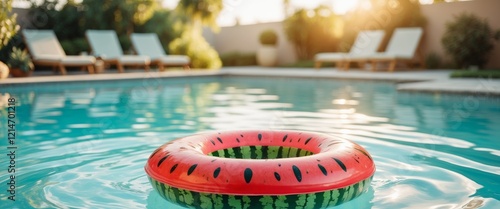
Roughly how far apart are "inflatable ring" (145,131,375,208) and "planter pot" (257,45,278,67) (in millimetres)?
15127

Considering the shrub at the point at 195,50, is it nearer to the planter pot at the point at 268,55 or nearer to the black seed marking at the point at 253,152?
the planter pot at the point at 268,55

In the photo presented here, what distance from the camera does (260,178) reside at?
240 centimetres

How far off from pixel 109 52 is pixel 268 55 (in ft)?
20.9

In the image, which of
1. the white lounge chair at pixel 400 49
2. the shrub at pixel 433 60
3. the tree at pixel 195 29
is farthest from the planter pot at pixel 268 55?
the shrub at pixel 433 60

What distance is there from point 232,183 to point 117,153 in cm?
230

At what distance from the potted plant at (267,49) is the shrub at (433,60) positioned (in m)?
5.61

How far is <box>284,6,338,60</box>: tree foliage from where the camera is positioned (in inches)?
653

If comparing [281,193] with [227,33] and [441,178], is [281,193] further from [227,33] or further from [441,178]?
[227,33]

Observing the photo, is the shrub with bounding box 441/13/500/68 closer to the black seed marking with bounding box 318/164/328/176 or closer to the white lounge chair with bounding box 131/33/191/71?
the white lounge chair with bounding box 131/33/191/71

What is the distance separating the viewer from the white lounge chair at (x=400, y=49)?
41.7 ft

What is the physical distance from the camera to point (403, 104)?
7.70 m

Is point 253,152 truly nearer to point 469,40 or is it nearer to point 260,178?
point 260,178

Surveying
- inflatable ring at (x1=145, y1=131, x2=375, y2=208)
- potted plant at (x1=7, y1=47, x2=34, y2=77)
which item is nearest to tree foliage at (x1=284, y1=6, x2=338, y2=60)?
potted plant at (x1=7, y1=47, x2=34, y2=77)

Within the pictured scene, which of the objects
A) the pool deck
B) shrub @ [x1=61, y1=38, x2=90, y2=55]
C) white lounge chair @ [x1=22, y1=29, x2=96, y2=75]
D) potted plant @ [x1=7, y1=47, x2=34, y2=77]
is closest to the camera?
the pool deck
